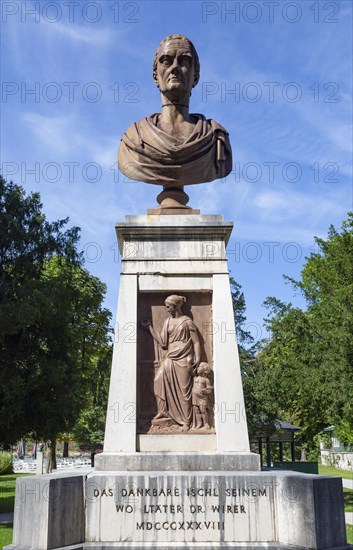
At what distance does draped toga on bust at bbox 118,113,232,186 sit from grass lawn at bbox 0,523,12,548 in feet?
27.7

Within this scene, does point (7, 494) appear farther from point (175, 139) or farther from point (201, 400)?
point (175, 139)

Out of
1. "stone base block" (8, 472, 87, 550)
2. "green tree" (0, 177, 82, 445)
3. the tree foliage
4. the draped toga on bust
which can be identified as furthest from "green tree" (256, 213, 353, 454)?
"stone base block" (8, 472, 87, 550)

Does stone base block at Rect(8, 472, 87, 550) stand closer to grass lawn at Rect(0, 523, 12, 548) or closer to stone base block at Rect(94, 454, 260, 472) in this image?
stone base block at Rect(94, 454, 260, 472)

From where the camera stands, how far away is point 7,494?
23594mm

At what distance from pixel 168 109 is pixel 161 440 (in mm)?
5072

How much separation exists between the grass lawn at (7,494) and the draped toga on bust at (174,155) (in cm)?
1476

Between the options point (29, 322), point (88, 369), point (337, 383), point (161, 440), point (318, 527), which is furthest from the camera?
point (88, 369)

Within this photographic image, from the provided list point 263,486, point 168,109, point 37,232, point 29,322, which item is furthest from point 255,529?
point 37,232

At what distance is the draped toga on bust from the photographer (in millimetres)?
8180

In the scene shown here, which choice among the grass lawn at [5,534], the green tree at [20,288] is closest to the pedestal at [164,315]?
the grass lawn at [5,534]

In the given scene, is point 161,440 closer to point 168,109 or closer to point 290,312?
point 168,109

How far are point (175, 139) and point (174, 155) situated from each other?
0.27 m

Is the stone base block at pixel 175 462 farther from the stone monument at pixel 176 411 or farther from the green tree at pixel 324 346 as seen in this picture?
the green tree at pixel 324 346

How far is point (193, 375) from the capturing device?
716cm
